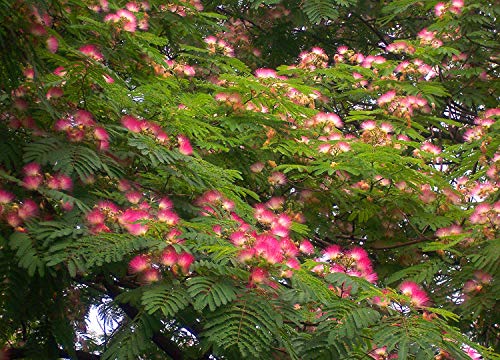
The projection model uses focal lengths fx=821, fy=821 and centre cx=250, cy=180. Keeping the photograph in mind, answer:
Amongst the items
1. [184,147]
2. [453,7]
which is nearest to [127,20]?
[184,147]

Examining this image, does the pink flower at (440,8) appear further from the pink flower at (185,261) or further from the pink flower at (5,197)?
the pink flower at (5,197)

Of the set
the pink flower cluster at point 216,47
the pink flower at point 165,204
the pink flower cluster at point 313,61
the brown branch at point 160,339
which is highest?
the pink flower cluster at point 216,47

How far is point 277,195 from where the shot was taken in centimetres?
604

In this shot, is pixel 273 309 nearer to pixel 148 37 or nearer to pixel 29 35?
pixel 29 35

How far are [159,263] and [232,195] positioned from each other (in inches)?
49.0

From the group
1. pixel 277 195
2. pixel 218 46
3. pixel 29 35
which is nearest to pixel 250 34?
pixel 218 46

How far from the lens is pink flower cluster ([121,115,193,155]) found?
4530 mm

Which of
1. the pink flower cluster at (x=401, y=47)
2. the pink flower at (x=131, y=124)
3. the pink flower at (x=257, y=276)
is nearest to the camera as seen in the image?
the pink flower at (x=257, y=276)

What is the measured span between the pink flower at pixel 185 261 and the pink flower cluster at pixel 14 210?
754 millimetres

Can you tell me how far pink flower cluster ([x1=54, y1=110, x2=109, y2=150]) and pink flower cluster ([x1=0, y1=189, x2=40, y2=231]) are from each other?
47 centimetres

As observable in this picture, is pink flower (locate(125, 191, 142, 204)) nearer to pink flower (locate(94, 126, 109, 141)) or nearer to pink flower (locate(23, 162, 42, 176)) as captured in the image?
pink flower (locate(94, 126, 109, 141))

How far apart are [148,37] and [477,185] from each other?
8.41 ft

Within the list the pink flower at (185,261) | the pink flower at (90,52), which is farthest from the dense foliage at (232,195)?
the pink flower at (90,52)

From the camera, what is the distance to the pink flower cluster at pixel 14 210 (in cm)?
375
